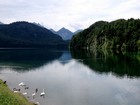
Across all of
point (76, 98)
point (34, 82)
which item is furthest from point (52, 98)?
point (34, 82)

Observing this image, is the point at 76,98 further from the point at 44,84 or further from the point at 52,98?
the point at 44,84

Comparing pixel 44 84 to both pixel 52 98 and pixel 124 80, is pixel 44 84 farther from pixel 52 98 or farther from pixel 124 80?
pixel 124 80

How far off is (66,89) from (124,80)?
2407 centimetres

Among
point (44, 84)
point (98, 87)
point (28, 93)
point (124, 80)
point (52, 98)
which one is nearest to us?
point (52, 98)

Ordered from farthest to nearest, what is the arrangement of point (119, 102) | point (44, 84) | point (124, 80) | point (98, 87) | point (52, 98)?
point (124, 80), point (44, 84), point (98, 87), point (52, 98), point (119, 102)

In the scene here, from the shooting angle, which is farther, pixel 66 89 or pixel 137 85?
pixel 137 85

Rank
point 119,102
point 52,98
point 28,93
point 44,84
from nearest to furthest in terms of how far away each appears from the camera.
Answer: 1. point 119,102
2. point 52,98
3. point 28,93
4. point 44,84

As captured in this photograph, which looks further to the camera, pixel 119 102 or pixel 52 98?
pixel 52 98

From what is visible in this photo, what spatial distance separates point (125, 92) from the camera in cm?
6681

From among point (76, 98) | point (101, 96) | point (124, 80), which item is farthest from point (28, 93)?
point (124, 80)

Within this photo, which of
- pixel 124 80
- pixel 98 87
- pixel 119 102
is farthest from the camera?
pixel 124 80

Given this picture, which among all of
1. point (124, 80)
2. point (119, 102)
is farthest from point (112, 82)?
point (119, 102)

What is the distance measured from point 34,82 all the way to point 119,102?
34.0 meters

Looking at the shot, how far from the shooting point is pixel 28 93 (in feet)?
217
